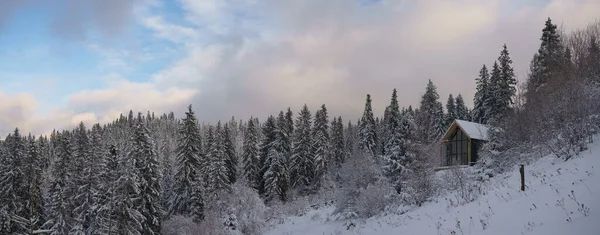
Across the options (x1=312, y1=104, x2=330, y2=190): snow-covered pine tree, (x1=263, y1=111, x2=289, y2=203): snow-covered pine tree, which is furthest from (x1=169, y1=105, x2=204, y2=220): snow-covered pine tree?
(x1=312, y1=104, x2=330, y2=190): snow-covered pine tree

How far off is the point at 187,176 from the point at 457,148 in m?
29.6

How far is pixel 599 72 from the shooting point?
25438 millimetres

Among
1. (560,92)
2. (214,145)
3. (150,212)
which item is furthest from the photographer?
(214,145)

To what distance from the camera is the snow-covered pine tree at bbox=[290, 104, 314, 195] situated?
59.6 metres

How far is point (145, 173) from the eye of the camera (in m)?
36.5

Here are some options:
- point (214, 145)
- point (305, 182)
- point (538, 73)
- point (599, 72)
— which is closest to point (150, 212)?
point (214, 145)

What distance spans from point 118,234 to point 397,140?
2271 cm

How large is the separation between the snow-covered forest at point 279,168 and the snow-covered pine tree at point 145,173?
0.33 ft

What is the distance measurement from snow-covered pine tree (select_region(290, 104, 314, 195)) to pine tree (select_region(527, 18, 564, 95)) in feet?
102

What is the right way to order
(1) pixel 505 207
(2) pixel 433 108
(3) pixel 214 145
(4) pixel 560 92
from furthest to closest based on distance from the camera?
(2) pixel 433 108 → (3) pixel 214 145 → (4) pixel 560 92 → (1) pixel 505 207

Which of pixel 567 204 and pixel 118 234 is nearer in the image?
pixel 567 204

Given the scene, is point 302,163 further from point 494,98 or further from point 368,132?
point 494,98

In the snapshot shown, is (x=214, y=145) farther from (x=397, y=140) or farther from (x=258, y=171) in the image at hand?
(x=397, y=140)

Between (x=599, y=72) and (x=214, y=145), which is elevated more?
(x=599, y=72)
